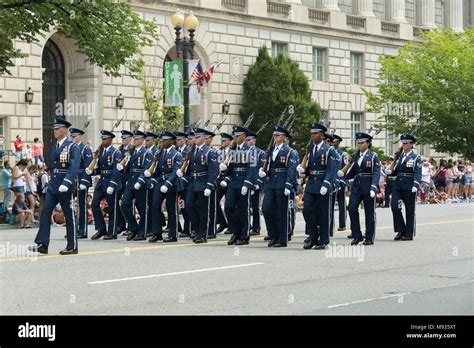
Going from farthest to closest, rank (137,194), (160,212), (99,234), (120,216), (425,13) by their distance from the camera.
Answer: (425,13) → (120,216) → (99,234) → (137,194) → (160,212)

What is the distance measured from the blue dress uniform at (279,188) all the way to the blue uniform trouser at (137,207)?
9.47 ft

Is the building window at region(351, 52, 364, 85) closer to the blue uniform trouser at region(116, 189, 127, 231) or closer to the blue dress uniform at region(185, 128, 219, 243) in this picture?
the blue uniform trouser at region(116, 189, 127, 231)

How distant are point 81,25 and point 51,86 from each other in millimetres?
12072

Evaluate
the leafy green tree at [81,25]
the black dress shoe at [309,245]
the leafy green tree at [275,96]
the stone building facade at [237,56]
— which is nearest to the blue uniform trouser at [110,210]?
the black dress shoe at [309,245]

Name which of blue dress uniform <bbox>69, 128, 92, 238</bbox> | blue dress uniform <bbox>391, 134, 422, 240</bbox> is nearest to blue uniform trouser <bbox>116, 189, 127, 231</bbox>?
blue dress uniform <bbox>69, 128, 92, 238</bbox>

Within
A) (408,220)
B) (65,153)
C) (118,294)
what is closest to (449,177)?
(408,220)

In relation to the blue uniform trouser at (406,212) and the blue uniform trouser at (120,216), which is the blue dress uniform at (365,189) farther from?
the blue uniform trouser at (120,216)

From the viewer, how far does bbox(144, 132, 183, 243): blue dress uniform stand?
19.4 metres

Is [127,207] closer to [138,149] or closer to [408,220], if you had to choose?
[138,149]

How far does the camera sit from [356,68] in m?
51.0

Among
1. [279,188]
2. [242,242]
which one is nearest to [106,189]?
[242,242]

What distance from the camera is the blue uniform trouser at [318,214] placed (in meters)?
17.6

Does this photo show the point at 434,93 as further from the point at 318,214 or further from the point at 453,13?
the point at 318,214

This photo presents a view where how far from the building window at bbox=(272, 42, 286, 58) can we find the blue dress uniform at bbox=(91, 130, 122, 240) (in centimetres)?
2569
